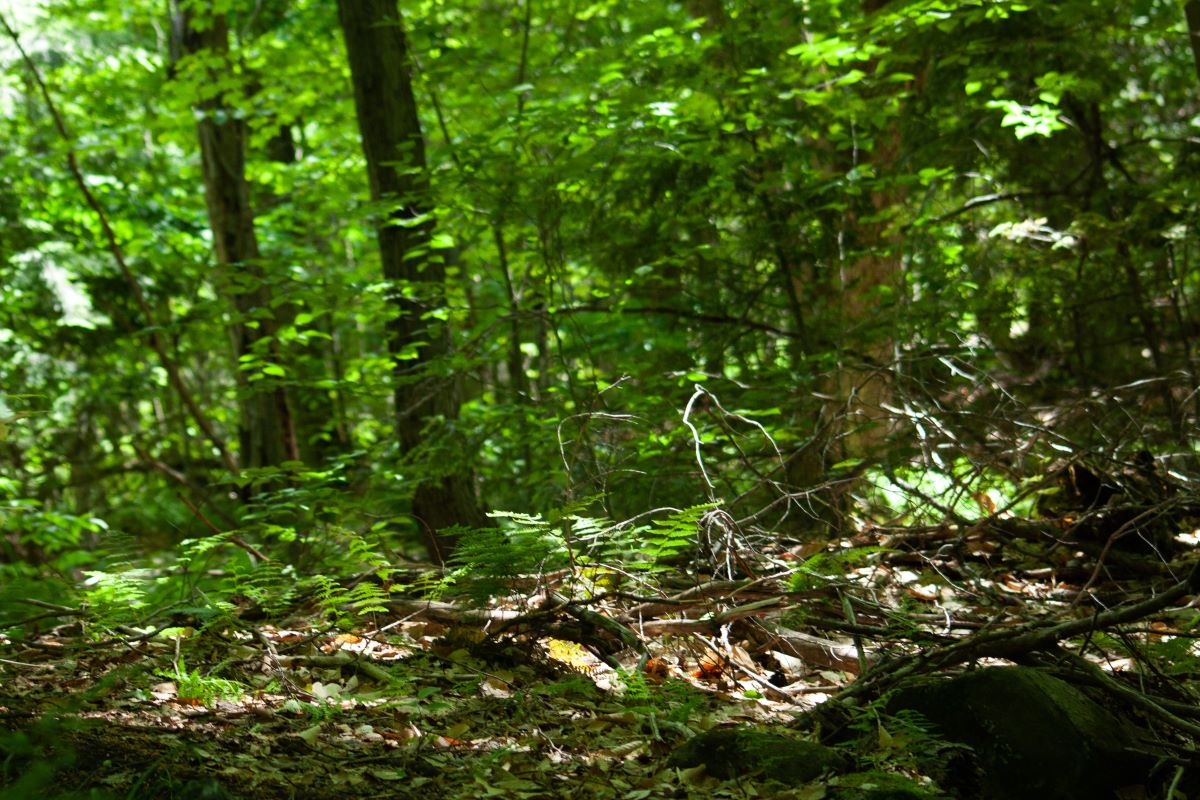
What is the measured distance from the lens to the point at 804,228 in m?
6.76

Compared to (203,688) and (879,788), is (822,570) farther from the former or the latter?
(203,688)

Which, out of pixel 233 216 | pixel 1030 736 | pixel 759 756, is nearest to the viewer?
pixel 759 756

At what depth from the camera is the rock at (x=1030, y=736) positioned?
9.74 feet

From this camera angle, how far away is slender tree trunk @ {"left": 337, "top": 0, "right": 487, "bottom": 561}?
6.50 metres

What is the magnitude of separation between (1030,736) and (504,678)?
198 centimetres

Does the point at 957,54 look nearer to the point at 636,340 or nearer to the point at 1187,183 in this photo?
the point at 1187,183

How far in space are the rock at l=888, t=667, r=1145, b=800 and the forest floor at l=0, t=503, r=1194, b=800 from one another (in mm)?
234

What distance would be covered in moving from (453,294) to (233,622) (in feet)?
10.9

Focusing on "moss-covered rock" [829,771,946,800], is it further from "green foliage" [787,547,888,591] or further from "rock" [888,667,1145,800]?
"green foliage" [787,547,888,591]

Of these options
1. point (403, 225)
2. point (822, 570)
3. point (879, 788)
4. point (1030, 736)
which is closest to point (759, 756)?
point (879, 788)

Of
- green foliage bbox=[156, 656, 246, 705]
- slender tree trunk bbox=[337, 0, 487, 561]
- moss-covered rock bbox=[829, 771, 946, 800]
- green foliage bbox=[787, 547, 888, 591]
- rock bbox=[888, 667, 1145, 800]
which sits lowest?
rock bbox=[888, 667, 1145, 800]

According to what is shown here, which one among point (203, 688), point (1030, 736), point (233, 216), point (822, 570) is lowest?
point (1030, 736)

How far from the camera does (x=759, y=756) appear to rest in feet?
9.44

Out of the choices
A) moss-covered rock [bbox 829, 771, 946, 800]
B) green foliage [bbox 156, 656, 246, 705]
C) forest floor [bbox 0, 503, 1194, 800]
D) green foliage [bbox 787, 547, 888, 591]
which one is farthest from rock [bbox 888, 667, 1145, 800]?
green foliage [bbox 156, 656, 246, 705]
